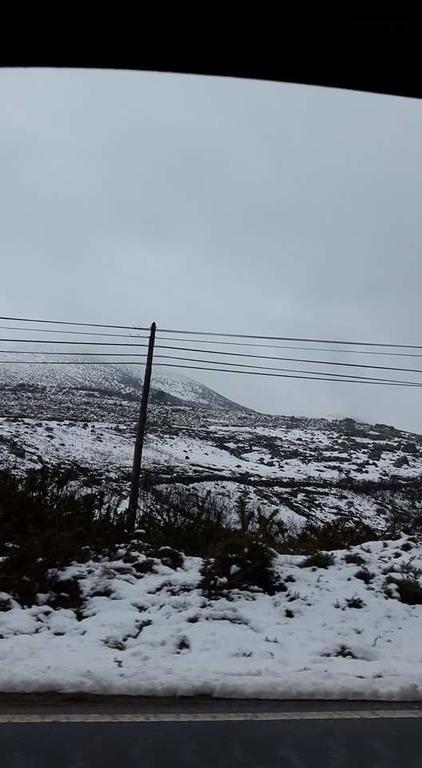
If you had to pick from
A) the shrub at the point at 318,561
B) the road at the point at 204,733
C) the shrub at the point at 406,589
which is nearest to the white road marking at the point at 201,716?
the road at the point at 204,733

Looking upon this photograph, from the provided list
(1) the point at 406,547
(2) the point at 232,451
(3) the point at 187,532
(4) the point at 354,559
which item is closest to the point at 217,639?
(4) the point at 354,559

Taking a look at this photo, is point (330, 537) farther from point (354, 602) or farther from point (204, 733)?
point (204, 733)

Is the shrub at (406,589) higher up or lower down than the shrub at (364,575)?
lower down

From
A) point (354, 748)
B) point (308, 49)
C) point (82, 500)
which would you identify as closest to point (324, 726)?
point (354, 748)

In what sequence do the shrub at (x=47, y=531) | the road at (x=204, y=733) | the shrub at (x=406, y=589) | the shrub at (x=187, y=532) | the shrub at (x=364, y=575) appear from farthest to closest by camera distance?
the shrub at (x=187, y=532) < the shrub at (x=364, y=575) < the shrub at (x=406, y=589) < the shrub at (x=47, y=531) < the road at (x=204, y=733)

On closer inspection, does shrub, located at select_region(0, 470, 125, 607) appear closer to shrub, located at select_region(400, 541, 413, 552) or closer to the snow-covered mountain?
shrub, located at select_region(400, 541, 413, 552)

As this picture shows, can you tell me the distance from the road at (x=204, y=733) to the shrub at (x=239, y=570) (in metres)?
2.90

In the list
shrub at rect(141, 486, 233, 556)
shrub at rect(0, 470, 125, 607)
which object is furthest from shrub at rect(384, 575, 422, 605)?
shrub at rect(0, 470, 125, 607)

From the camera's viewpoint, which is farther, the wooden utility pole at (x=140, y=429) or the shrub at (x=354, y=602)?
the wooden utility pole at (x=140, y=429)

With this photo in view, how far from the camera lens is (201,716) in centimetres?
407

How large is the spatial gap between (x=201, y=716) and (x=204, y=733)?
0.91ft

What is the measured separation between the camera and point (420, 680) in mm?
4855

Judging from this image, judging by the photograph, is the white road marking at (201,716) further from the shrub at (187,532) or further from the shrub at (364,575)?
the shrub at (187,532)

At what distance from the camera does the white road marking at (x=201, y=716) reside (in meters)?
3.89
